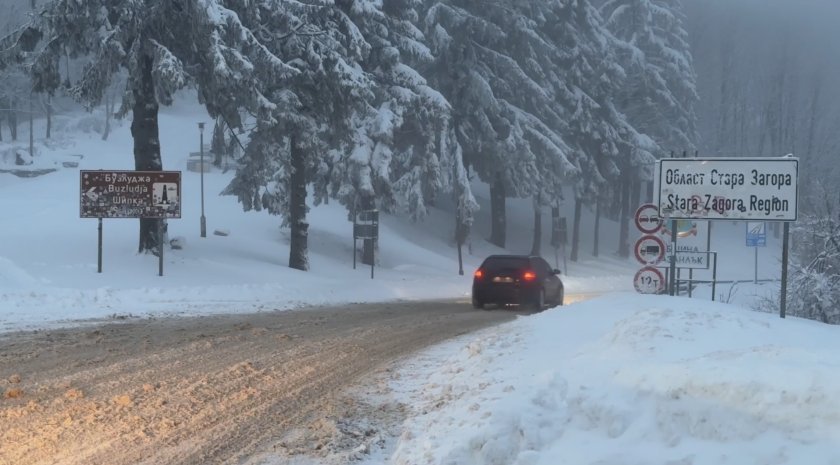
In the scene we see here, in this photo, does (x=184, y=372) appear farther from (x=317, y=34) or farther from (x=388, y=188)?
(x=388, y=188)

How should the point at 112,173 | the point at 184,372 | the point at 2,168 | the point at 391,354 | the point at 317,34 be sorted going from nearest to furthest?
the point at 184,372, the point at 391,354, the point at 112,173, the point at 317,34, the point at 2,168

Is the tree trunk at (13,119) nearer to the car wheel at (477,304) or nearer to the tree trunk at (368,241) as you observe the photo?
the tree trunk at (368,241)

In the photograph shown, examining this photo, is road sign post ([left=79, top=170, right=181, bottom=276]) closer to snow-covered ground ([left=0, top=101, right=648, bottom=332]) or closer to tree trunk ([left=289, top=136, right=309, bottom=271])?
snow-covered ground ([left=0, top=101, right=648, bottom=332])

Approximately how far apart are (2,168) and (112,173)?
1638 inches

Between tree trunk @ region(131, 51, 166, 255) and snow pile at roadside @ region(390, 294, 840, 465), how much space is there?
52.6 ft

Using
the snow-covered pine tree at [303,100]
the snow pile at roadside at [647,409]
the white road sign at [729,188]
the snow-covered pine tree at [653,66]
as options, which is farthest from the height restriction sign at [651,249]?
the snow-covered pine tree at [653,66]

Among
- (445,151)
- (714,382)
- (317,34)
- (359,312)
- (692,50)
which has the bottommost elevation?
(359,312)

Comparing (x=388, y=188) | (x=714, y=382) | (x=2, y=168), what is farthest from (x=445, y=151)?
(x=2, y=168)

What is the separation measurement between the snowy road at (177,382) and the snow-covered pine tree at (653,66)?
4168 centimetres

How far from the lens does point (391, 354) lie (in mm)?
12180

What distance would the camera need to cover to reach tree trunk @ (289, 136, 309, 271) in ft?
88.7

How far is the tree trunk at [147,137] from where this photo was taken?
72.2 feet

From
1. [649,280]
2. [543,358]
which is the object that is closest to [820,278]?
[649,280]

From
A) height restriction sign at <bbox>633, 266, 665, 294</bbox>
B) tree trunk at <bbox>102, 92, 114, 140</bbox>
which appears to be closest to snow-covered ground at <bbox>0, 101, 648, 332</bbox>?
height restriction sign at <bbox>633, 266, 665, 294</bbox>
